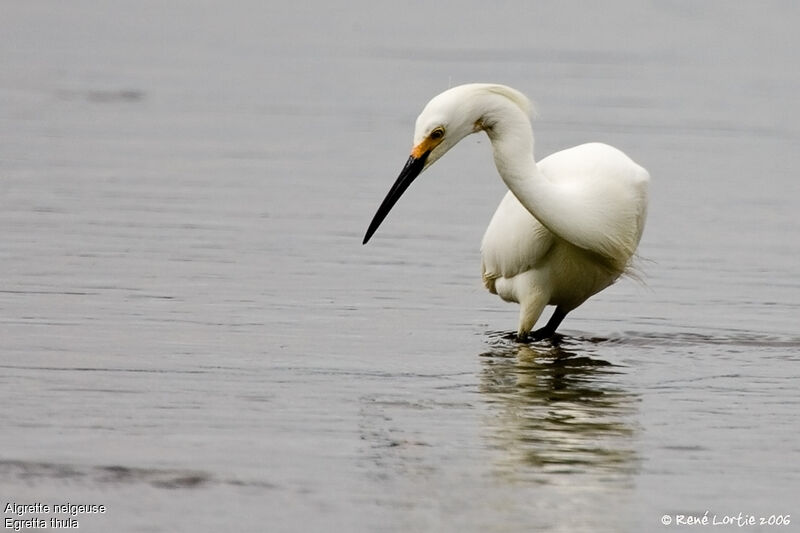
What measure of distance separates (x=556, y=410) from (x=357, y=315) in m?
2.64

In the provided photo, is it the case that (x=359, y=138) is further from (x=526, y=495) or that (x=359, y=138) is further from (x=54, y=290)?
(x=526, y=495)

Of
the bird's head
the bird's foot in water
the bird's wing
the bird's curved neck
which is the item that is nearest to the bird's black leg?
the bird's foot in water

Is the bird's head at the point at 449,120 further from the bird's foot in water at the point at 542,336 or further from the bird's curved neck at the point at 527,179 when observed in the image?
the bird's foot in water at the point at 542,336

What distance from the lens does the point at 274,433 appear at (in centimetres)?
836

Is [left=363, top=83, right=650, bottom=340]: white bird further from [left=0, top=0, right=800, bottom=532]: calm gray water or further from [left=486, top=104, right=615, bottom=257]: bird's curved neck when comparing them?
[left=0, top=0, right=800, bottom=532]: calm gray water

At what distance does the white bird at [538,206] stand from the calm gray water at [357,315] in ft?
1.42

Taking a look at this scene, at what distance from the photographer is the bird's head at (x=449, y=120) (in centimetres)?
995

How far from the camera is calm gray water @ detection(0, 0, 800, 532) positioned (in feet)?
24.9

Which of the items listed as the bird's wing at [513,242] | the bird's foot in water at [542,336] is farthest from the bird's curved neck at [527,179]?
the bird's foot in water at [542,336]

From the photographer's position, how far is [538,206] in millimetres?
10273

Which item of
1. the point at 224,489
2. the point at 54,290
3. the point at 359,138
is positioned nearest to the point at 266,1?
the point at 359,138

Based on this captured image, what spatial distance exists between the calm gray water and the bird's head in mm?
1151

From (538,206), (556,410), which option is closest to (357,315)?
(538,206)

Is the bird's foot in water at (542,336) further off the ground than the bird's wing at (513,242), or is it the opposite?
the bird's wing at (513,242)
